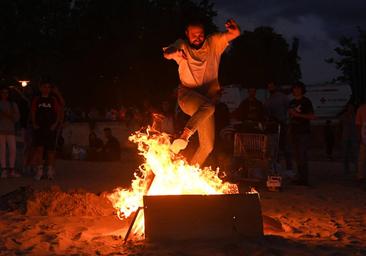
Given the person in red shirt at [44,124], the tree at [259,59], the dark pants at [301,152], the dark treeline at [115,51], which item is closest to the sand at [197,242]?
the dark pants at [301,152]

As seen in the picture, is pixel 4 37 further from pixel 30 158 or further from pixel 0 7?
pixel 30 158

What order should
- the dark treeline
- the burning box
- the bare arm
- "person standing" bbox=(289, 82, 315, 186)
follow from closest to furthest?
1. the burning box
2. the bare arm
3. "person standing" bbox=(289, 82, 315, 186)
4. the dark treeline

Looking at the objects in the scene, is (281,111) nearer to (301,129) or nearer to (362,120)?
(301,129)

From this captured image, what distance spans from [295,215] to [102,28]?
2727 centimetres

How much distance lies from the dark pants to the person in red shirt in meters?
4.95

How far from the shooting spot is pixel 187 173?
6.60m

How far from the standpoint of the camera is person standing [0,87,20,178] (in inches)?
481

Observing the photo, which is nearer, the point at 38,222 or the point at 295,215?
the point at 38,222

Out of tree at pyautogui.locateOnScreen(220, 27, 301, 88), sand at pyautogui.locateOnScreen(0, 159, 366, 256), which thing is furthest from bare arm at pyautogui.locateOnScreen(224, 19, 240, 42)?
tree at pyautogui.locateOnScreen(220, 27, 301, 88)

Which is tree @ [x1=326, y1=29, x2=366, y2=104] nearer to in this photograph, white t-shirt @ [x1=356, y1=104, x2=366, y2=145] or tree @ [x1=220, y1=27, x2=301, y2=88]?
tree @ [x1=220, y1=27, x2=301, y2=88]

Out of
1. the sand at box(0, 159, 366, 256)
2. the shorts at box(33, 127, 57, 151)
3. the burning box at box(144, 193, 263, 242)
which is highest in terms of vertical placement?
the shorts at box(33, 127, 57, 151)

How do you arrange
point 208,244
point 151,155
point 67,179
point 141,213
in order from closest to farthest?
point 208,244 → point 141,213 → point 151,155 → point 67,179

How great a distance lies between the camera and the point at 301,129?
11.0m

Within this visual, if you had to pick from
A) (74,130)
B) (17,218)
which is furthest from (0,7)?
(17,218)
